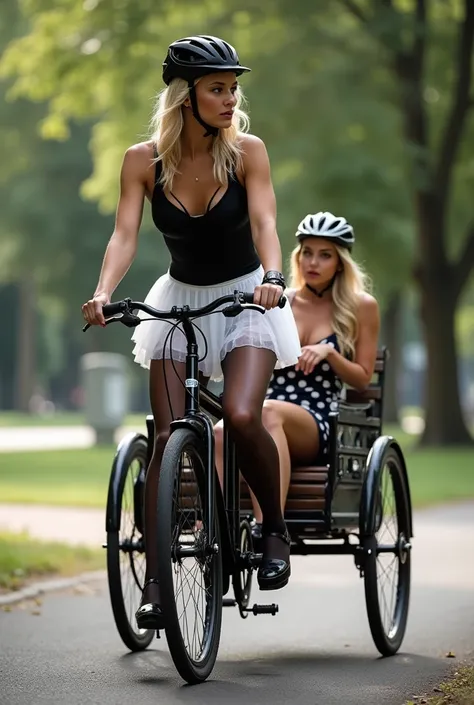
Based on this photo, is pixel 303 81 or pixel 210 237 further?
pixel 303 81

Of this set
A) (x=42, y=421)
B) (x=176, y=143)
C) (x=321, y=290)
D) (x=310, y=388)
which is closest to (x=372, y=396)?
(x=310, y=388)

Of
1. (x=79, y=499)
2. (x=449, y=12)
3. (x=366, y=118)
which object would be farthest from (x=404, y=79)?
(x=79, y=499)

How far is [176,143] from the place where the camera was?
5.92 meters

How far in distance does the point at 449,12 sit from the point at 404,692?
23.4m

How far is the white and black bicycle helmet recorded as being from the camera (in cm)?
736

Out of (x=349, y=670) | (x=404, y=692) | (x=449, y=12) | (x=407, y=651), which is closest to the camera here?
(x=404, y=692)

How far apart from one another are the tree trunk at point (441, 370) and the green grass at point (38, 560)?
16.3 meters

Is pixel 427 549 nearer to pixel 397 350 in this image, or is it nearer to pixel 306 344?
pixel 306 344

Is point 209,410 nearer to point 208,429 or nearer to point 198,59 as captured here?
point 208,429

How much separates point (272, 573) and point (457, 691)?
0.91 metres

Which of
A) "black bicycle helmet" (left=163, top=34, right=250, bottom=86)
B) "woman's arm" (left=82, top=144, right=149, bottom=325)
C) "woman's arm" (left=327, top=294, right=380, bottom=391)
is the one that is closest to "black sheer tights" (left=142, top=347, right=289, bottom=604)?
"woman's arm" (left=82, top=144, right=149, bottom=325)

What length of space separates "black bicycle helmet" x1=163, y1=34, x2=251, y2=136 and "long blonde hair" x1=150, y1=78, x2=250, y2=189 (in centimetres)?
6

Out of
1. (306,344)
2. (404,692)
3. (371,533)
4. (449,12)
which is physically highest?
(449,12)

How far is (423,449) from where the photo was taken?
2611 centimetres
